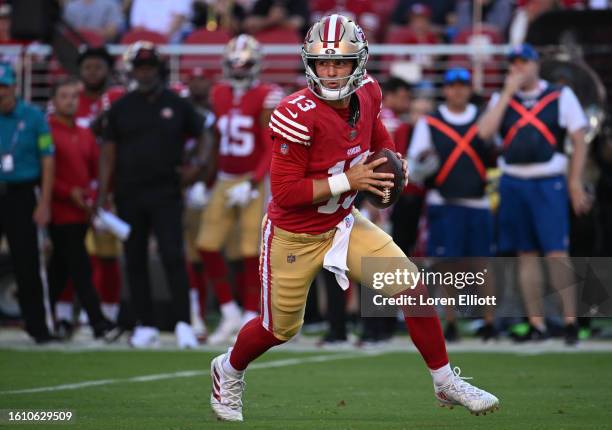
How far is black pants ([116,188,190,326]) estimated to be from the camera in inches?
442

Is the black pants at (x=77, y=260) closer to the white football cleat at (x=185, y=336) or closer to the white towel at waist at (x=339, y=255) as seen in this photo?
the white football cleat at (x=185, y=336)

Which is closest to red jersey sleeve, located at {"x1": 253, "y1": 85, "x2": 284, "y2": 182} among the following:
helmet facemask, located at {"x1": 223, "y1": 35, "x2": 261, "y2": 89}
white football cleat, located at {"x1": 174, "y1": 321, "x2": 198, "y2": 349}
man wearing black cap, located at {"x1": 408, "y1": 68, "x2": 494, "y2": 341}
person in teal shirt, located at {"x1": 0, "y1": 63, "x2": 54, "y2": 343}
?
helmet facemask, located at {"x1": 223, "y1": 35, "x2": 261, "y2": 89}

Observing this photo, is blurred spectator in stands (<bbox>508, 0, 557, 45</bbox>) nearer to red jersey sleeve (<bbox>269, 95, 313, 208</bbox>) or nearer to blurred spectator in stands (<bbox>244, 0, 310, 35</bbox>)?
blurred spectator in stands (<bbox>244, 0, 310, 35</bbox>)

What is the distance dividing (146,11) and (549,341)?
7.62 meters

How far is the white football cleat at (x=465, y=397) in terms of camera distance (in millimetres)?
6383

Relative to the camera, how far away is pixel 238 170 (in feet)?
39.6

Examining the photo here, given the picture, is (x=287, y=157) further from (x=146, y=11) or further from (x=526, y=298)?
(x=146, y=11)

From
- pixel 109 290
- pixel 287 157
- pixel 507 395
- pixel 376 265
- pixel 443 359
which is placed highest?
pixel 287 157

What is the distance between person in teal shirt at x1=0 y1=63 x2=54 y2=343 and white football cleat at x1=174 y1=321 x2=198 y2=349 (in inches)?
45.8

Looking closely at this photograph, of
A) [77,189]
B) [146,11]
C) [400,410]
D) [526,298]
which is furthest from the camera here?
[146,11]

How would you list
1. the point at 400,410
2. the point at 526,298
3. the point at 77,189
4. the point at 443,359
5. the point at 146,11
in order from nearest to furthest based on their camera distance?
the point at 443,359, the point at 400,410, the point at 526,298, the point at 77,189, the point at 146,11

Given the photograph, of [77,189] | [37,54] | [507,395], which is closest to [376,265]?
[507,395]

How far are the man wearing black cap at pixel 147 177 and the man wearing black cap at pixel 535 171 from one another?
2643 millimetres

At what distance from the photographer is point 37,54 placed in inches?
605
